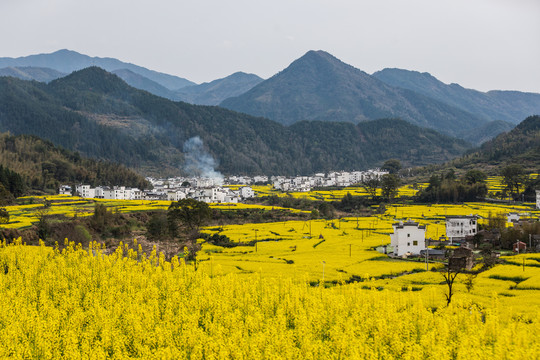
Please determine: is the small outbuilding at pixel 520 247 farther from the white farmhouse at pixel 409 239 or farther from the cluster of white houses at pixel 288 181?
the cluster of white houses at pixel 288 181

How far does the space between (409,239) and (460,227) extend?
1283 centimetres

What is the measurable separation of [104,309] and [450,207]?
7427cm

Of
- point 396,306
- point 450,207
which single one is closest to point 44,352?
point 396,306

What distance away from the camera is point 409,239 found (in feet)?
163

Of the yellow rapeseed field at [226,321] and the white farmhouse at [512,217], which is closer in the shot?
the yellow rapeseed field at [226,321]

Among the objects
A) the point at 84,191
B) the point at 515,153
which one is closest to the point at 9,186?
the point at 84,191

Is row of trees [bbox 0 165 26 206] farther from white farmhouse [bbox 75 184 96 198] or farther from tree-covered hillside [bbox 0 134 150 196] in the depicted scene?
white farmhouse [bbox 75 184 96 198]

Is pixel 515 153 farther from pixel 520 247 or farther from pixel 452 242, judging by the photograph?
pixel 520 247

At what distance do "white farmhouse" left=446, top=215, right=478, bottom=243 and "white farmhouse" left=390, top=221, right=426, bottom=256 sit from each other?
1080 centimetres

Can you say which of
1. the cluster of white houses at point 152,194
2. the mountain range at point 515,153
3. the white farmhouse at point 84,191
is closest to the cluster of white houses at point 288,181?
the mountain range at point 515,153

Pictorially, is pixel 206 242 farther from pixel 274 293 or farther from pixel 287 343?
pixel 287 343

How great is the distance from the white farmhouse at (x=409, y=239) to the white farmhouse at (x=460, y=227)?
1080 cm

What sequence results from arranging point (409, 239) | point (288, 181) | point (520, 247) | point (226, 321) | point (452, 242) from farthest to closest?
point (288, 181)
point (452, 242)
point (409, 239)
point (520, 247)
point (226, 321)

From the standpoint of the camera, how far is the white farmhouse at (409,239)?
49.3 meters
